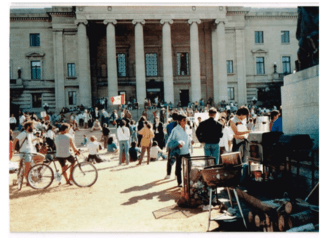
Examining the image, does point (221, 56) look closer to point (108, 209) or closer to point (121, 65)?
point (121, 65)

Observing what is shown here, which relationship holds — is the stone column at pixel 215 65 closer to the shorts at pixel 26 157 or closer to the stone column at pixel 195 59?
the stone column at pixel 195 59

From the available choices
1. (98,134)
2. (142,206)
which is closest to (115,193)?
(142,206)

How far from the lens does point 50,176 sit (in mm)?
8273

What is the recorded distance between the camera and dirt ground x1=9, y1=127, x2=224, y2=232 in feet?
17.5

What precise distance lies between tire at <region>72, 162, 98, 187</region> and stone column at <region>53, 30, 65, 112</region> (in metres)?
27.8

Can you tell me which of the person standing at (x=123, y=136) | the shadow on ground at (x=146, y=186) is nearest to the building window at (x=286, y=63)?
the person standing at (x=123, y=136)

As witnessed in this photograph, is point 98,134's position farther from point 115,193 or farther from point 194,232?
point 194,232

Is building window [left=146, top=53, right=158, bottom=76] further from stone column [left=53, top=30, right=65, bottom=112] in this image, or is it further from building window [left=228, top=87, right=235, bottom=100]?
stone column [left=53, top=30, right=65, bottom=112]

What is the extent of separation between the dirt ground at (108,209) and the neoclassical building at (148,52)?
24425mm

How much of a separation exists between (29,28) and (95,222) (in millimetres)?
34197

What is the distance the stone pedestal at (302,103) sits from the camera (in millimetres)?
5734

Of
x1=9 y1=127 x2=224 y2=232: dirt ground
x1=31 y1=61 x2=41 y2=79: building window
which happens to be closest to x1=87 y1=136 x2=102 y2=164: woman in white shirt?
x1=9 y1=127 x2=224 y2=232: dirt ground

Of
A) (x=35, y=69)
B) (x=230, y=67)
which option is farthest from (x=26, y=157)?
(x=230, y=67)
